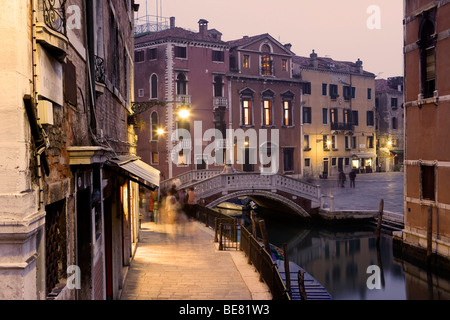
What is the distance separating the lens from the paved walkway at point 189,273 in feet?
28.3

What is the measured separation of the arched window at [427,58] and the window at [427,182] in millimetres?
2520

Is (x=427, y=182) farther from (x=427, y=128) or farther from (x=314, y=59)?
(x=314, y=59)

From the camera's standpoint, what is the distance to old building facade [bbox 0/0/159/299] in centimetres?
284

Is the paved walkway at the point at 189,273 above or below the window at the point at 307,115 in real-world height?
below

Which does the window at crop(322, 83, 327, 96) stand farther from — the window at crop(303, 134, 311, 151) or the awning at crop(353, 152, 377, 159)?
the awning at crop(353, 152, 377, 159)

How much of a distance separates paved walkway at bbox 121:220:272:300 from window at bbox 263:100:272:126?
72.1 ft

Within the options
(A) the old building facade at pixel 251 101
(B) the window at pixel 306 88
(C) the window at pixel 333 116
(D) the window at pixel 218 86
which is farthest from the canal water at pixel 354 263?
(C) the window at pixel 333 116

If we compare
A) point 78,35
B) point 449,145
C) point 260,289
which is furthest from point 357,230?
point 78,35

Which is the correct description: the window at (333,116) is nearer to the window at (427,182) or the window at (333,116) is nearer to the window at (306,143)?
the window at (306,143)

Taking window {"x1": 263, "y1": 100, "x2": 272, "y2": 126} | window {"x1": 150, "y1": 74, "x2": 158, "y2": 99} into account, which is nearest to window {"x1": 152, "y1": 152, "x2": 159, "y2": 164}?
window {"x1": 150, "y1": 74, "x2": 158, "y2": 99}

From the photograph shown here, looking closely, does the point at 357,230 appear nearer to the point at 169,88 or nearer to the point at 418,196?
the point at 418,196

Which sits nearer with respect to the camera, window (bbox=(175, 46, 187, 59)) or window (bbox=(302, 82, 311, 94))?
window (bbox=(175, 46, 187, 59))

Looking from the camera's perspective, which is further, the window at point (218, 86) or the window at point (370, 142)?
the window at point (370, 142)
